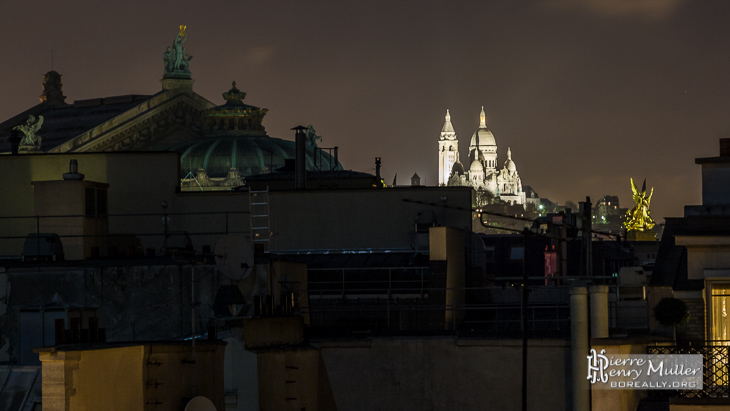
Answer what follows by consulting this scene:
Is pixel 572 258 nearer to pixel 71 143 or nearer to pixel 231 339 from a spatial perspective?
pixel 231 339

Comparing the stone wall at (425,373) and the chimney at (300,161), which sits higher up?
the chimney at (300,161)

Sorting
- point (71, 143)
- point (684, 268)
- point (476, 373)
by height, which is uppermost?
point (71, 143)

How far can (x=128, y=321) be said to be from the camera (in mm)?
33625

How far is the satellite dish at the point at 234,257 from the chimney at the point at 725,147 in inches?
461

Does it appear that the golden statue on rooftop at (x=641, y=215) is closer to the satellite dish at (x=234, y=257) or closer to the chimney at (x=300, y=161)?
the chimney at (x=300, y=161)

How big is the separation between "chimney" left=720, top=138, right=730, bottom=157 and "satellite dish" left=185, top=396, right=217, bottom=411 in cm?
1562

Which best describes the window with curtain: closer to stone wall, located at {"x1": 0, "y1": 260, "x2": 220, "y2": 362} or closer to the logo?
the logo

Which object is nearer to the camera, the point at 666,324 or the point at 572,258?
the point at 666,324

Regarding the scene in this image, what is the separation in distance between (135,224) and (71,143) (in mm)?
94032

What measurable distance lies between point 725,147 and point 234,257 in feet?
40.2

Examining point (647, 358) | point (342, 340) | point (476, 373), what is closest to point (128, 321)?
point (342, 340)

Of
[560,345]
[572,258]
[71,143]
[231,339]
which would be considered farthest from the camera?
[71,143]

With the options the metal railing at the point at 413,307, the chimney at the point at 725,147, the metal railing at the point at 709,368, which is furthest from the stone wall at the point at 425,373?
the chimney at the point at 725,147

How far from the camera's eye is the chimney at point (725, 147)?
117ft
